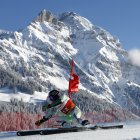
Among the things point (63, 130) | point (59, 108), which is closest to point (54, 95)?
point (59, 108)

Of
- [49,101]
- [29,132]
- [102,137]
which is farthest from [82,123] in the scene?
[102,137]

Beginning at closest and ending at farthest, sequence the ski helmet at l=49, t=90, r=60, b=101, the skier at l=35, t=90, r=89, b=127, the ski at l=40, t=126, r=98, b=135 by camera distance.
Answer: the ski at l=40, t=126, r=98, b=135
the skier at l=35, t=90, r=89, b=127
the ski helmet at l=49, t=90, r=60, b=101

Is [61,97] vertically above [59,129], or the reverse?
[61,97]

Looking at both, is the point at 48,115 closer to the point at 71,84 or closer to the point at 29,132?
the point at 29,132

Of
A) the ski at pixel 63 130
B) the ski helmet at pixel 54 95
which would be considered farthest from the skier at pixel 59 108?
the ski at pixel 63 130

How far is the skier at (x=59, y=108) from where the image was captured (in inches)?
875

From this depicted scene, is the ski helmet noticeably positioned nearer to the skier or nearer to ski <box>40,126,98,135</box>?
the skier

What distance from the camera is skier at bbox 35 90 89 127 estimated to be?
875 inches

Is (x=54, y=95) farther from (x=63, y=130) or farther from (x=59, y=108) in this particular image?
(x=63, y=130)

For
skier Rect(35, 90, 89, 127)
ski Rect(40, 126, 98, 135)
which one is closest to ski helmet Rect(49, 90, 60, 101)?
skier Rect(35, 90, 89, 127)

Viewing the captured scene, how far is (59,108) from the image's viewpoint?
2259 centimetres

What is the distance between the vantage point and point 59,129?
2081cm

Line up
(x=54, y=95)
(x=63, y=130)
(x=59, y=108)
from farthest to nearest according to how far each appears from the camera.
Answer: (x=59, y=108)
(x=54, y=95)
(x=63, y=130)

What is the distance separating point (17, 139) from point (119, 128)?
678cm
